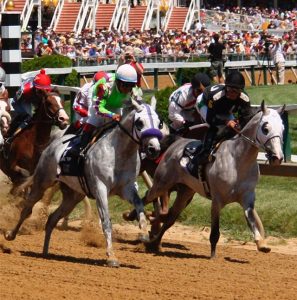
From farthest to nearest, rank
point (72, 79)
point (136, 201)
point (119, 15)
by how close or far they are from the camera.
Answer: point (119, 15) < point (72, 79) < point (136, 201)

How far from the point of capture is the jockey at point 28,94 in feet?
43.0

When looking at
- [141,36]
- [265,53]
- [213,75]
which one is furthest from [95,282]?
[141,36]

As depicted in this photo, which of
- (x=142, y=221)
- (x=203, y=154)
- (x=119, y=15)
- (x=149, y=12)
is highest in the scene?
(x=203, y=154)

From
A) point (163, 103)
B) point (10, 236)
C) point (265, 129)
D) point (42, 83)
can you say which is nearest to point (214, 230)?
point (265, 129)

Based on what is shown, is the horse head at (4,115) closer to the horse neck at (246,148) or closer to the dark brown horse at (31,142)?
the dark brown horse at (31,142)

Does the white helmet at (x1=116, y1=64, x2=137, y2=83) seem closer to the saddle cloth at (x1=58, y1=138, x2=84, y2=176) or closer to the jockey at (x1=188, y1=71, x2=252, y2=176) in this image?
the saddle cloth at (x1=58, y1=138, x2=84, y2=176)

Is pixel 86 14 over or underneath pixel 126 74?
underneath

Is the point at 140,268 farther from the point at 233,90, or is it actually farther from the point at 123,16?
the point at 123,16

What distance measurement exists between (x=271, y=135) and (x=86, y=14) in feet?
114

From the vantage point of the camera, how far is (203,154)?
1112 cm

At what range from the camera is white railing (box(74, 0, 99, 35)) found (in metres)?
42.8

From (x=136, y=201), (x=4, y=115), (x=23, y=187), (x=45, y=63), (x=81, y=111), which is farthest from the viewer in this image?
(x=45, y=63)

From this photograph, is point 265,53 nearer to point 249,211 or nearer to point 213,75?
point 213,75

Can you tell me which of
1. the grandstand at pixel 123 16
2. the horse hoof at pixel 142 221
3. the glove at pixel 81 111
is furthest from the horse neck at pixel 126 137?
the grandstand at pixel 123 16
